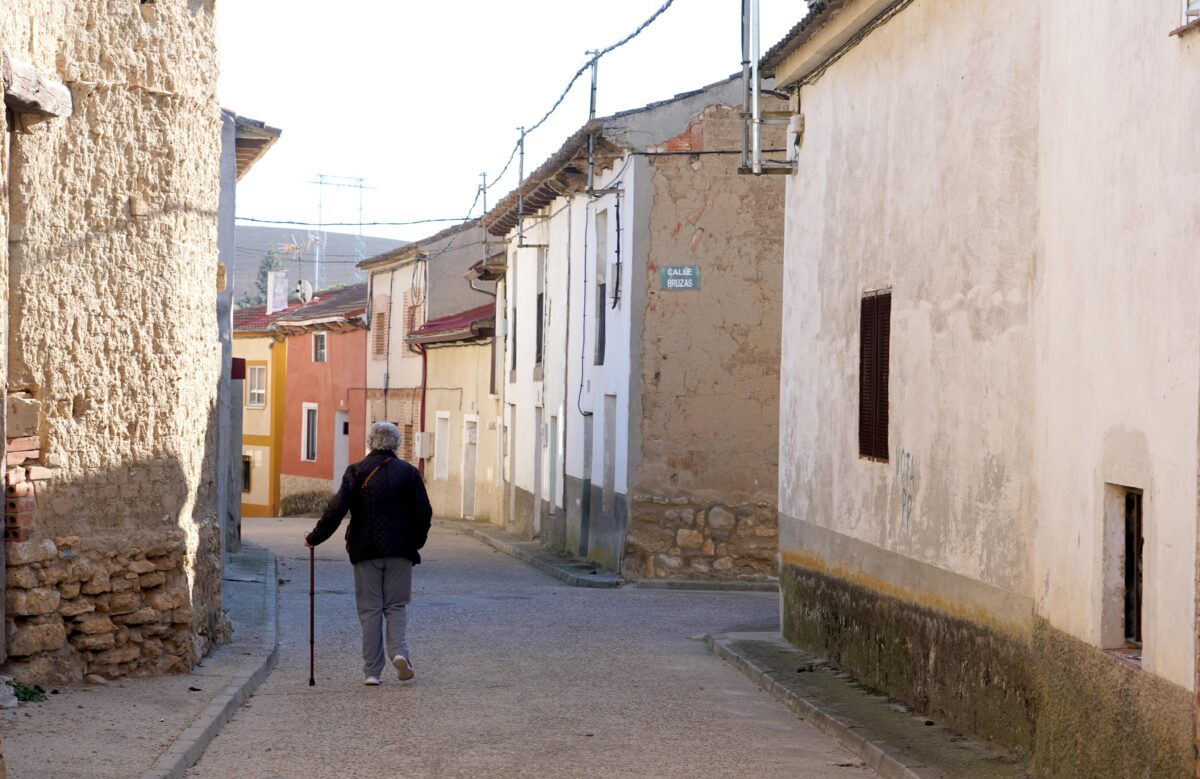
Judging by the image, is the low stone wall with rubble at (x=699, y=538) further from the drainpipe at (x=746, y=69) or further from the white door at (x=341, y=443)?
the white door at (x=341, y=443)

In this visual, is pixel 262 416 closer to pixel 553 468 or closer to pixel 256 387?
pixel 256 387

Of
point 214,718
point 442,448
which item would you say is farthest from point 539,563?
point 442,448

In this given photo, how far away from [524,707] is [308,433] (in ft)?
129

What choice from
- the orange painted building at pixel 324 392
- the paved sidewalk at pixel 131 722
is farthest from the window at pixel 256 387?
the paved sidewalk at pixel 131 722

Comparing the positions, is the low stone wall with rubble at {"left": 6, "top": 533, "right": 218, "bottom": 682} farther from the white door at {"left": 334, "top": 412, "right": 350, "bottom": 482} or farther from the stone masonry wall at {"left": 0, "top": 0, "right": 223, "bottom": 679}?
the white door at {"left": 334, "top": 412, "right": 350, "bottom": 482}

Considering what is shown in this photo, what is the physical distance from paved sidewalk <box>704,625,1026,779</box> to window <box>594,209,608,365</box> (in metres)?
9.95

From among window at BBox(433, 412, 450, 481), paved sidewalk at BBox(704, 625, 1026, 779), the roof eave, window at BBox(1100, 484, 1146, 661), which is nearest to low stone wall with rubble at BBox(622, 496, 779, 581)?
paved sidewalk at BBox(704, 625, 1026, 779)

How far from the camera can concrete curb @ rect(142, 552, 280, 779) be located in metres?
7.83

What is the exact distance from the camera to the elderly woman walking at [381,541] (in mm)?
11195

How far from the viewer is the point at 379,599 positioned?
11227mm

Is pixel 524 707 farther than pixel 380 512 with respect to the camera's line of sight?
No

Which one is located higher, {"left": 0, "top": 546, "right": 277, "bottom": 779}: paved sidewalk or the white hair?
the white hair

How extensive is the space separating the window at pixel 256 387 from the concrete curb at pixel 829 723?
1581 inches

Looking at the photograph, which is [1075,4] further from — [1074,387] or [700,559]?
[700,559]
